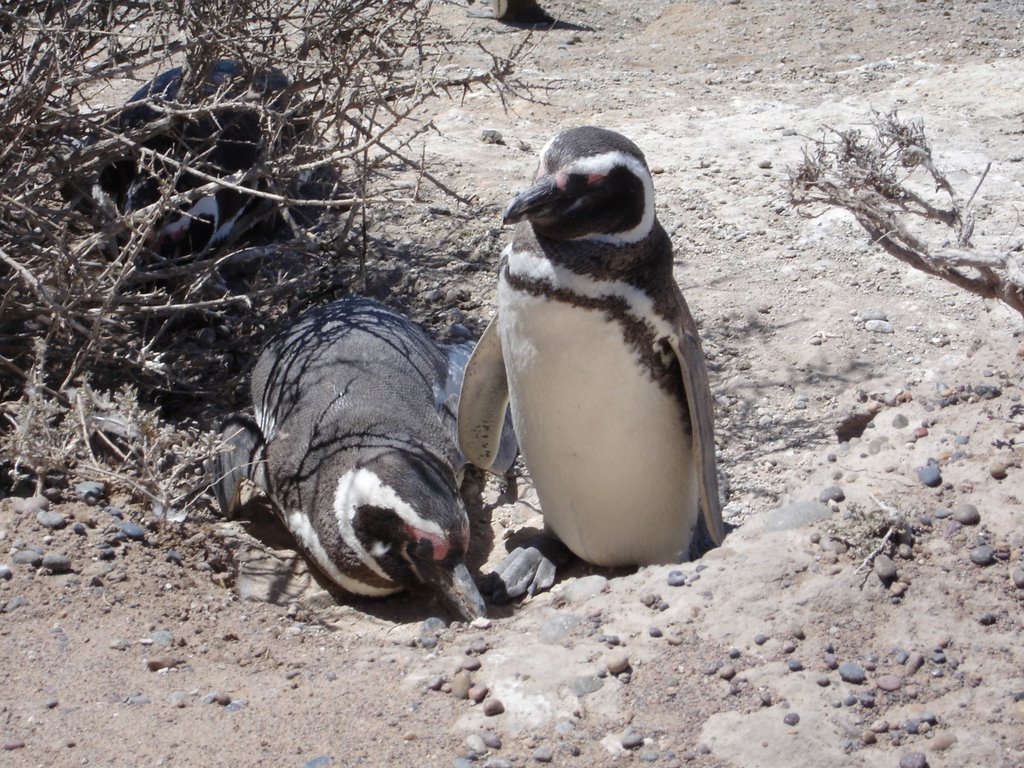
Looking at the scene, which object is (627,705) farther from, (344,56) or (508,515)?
(344,56)

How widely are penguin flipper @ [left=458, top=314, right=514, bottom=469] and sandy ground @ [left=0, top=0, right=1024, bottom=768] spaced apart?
0.35 meters

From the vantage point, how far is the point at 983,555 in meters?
2.43

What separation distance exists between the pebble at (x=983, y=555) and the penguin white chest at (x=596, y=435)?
879 millimetres

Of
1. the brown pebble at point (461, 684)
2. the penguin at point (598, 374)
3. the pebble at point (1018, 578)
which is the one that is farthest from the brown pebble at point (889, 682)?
the penguin at point (598, 374)

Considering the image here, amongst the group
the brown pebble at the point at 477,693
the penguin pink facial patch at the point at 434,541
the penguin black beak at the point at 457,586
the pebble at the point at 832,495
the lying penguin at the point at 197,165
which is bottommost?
the penguin black beak at the point at 457,586

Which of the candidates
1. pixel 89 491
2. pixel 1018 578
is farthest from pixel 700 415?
pixel 89 491

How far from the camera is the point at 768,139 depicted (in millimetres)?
5691

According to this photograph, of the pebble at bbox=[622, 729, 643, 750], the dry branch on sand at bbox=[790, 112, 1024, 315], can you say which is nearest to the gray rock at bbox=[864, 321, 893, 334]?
the dry branch on sand at bbox=[790, 112, 1024, 315]

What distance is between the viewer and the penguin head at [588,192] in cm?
263

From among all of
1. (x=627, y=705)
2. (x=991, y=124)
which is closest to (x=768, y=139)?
(x=991, y=124)

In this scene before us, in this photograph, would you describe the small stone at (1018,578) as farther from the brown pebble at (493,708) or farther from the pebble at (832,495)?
the brown pebble at (493,708)

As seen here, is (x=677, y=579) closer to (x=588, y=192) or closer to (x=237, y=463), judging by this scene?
(x=588, y=192)

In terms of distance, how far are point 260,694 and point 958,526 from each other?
5.09 ft

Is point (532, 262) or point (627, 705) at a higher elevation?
point (532, 262)
